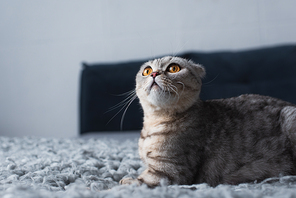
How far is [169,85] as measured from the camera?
0.97 meters

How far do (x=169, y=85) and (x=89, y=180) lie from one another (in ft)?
1.42

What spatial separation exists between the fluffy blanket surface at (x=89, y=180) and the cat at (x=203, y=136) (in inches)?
4.2

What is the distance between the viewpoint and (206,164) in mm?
943

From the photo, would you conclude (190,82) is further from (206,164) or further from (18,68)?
(18,68)

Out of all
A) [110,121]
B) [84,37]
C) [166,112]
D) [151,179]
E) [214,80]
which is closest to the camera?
[151,179]

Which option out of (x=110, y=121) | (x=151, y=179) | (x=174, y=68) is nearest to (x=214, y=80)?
(x=110, y=121)

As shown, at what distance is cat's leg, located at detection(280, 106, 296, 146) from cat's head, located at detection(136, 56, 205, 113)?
32cm

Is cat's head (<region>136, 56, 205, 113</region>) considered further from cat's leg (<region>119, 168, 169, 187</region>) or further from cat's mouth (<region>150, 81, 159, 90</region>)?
cat's leg (<region>119, 168, 169, 187</region>)

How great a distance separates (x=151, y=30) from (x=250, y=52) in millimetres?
1039

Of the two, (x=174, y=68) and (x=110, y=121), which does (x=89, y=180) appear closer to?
(x=174, y=68)

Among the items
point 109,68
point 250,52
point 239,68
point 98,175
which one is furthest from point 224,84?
point 98,175

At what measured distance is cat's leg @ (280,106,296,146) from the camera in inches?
37.4

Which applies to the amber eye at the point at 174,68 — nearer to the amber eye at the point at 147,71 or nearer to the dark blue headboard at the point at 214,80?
the amber eye at the point at 147,71

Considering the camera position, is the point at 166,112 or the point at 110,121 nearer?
the point at 166,112
